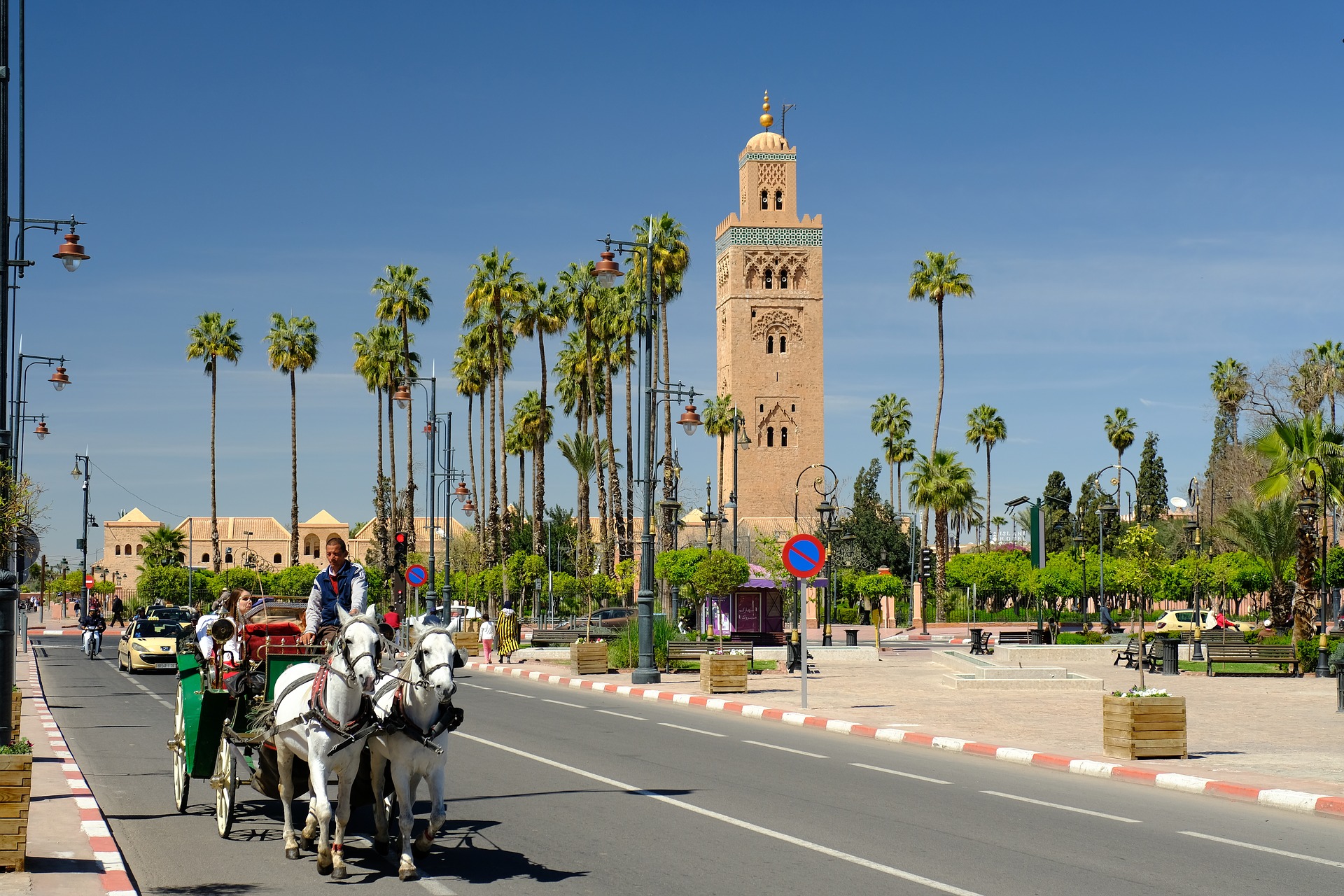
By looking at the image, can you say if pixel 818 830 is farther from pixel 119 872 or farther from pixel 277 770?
pixel 119 872

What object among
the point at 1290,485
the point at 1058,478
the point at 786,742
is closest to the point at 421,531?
the point at 1058,478

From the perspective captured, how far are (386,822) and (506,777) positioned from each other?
14.7 ft

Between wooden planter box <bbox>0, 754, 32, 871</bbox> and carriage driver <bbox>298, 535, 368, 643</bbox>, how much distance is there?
7.27 ft

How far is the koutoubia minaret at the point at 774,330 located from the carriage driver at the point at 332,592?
85861 millimetres

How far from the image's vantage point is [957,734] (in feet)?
58.6

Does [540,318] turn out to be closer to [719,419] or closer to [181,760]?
[719,419]

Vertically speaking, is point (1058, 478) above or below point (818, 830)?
above

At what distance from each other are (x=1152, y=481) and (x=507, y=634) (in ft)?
253

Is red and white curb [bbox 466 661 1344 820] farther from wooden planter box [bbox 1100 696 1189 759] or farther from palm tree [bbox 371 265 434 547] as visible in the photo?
palm tree [bbox 371 265 434 547]

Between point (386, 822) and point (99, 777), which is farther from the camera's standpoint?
point (99, 777)

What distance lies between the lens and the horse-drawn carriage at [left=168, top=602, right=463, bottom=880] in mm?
8195

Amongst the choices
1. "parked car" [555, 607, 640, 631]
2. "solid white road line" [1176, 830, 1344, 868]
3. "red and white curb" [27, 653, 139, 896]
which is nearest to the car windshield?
"red and white curb" [27, 653, 139, 896]

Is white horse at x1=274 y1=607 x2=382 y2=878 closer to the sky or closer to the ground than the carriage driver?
closer to the ground

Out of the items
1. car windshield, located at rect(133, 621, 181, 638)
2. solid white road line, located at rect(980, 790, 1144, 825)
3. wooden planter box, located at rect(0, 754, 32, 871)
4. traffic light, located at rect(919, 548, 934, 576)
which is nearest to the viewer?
wooden planter box, located at rect(0, 754, 32, 871)
